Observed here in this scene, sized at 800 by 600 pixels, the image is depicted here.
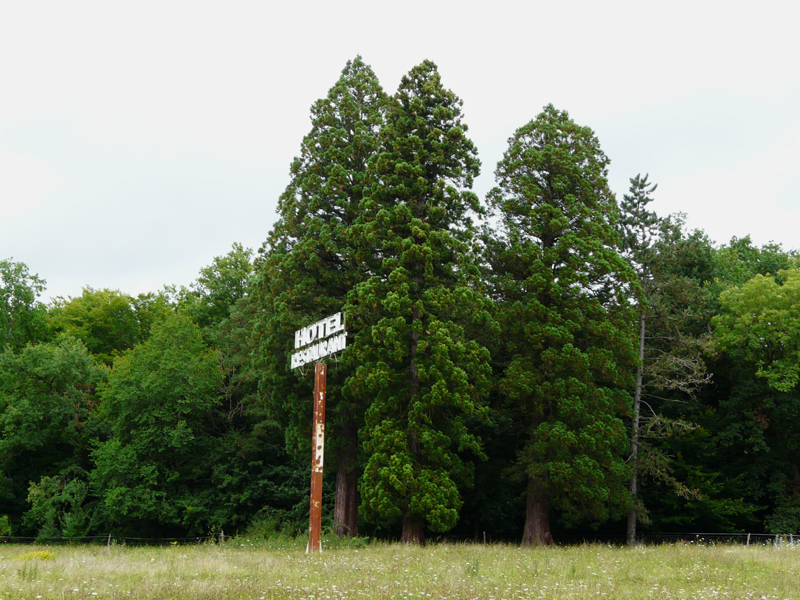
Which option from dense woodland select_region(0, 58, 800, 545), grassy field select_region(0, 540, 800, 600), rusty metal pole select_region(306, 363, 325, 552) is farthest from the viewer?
dense woodland select_region(0, 58, 800, 545)

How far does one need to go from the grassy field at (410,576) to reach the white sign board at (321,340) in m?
5.41

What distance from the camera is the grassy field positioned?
10.2 meters

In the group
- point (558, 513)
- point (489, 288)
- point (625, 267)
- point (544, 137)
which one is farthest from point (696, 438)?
point (544, 137)

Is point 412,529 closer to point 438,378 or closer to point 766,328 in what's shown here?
point 438,378

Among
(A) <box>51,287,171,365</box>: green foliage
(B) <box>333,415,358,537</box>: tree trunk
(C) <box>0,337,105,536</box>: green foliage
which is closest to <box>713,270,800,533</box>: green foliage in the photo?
(B) <box>333,415,358,537</box>: tree trunk

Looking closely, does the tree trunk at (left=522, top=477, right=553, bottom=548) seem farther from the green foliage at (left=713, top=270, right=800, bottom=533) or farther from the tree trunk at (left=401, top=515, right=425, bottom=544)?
the green foliage at (left=713, top=270, right=800, bottom=533)

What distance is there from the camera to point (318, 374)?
18484 millimetres

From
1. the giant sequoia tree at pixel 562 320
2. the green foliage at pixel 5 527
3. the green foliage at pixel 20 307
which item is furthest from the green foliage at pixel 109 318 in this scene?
the giant sequoia tree at pixel 562 320

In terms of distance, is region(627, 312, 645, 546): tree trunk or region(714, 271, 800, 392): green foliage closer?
region(627, 312, 645, 546): tree trunk

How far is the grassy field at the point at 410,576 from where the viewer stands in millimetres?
10203

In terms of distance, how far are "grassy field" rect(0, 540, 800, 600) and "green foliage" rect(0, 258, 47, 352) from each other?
3960 centimetres

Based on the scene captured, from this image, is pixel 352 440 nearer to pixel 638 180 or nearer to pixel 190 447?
pixel 190 447

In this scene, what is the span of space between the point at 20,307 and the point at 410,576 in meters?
47.1

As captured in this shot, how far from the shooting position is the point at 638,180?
3055 centimetres
